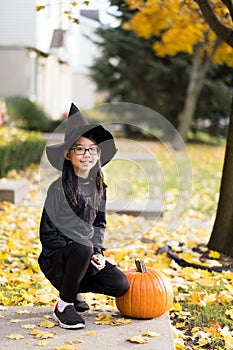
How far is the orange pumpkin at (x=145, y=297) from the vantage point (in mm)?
3609

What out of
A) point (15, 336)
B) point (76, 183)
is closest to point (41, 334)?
point (15, 336)

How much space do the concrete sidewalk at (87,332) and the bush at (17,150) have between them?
18.4 feet

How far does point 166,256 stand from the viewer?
18.7 feet

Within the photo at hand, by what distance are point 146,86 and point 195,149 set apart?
3.53 m

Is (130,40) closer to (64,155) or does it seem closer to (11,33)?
(11,33)

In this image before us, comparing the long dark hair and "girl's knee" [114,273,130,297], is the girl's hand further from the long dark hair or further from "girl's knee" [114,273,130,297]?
the long dark hair

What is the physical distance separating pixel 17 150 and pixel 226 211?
520cm

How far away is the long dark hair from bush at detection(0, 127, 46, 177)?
217 inches

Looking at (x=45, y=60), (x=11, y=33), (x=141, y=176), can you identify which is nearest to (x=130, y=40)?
(x=11, y=33)

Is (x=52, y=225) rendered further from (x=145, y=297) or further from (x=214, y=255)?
(x=214, y=255)

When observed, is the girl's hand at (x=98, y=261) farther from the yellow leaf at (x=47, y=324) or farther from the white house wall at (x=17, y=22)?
the white house wall at (x=17, y=22)

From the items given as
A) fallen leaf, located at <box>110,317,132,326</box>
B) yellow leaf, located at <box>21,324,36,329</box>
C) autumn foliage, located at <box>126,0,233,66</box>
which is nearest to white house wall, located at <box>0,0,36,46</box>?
autumn foliage, located at <box>126,0,233,66</box>

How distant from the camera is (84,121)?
3598 mm

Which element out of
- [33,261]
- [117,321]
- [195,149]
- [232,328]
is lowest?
[195,149]
